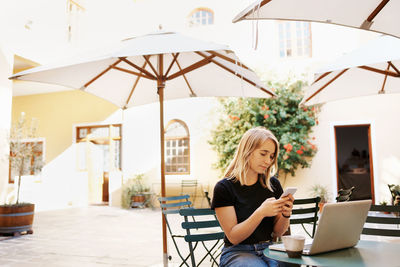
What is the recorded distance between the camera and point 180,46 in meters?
3.15

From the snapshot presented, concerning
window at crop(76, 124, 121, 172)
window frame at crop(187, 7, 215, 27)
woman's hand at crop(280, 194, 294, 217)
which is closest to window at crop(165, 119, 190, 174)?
window at crop(76, 124, 121, 172)

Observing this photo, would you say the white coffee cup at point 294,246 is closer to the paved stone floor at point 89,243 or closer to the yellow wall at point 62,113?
the paved stone floor at point 89,243

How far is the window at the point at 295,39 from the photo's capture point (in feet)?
31.6

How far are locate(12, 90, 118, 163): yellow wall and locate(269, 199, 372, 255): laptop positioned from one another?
34.3ft

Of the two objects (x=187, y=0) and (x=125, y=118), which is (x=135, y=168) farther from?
(x=187, y=0)

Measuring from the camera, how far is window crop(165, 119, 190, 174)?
1038cm

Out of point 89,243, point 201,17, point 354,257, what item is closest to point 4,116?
point 89,243

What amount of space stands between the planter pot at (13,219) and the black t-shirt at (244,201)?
209 inches

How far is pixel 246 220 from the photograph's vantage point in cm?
187

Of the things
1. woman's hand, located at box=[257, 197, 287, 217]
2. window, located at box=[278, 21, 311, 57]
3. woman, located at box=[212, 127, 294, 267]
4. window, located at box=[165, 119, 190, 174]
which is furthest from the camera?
window, located at box=[165, 119, 190, 174]

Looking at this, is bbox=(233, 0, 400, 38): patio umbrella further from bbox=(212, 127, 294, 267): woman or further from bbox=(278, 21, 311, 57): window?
bbox=(278, 21, 311, 57): window

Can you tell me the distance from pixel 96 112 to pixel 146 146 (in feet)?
7.35

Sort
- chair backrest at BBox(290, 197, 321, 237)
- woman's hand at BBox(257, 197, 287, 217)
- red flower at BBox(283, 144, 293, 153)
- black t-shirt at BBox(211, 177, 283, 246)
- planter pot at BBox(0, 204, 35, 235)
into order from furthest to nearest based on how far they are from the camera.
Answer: red flower at BBox(283, 144, 293, 153) → planter pot at BBox(0, 204, 35, 235) → chair backrest at BBox(290, 197, 321, 237) → black t-shirt at BBox(211, 177, 283, 246) → woman's hand at BBox(257, 197, 287, 217)

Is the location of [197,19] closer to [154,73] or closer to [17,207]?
[154,73]
